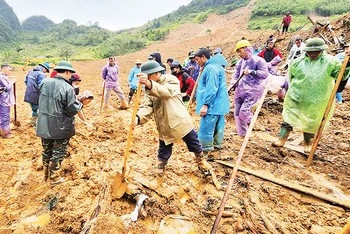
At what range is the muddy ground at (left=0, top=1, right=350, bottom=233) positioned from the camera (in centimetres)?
251

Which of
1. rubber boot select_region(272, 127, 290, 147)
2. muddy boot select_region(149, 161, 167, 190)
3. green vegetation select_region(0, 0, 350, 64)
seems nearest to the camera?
muddy boot select_region(149, 161, 167, 190)

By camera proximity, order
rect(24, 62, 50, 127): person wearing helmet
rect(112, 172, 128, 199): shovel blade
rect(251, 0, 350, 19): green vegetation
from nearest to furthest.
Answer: rect(112, 172, 128, 199): shovel blade → rect(24, 62, 50, 127): person wearing helmet → rect(251, 0, 350, 19): green vegetation

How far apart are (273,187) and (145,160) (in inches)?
79.1

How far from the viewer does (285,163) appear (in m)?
3.75

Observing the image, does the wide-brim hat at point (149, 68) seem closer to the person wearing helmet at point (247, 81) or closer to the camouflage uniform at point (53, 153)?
the camouflage uniform at point (53, 153)

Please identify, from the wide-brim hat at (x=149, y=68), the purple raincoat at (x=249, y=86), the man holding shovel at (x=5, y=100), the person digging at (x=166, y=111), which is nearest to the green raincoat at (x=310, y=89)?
the purple raincoat at (x=249, y=86)

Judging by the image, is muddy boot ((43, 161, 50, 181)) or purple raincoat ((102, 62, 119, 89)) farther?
purple raincoat ((102, 62, 119, 89))

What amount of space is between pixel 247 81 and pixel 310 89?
46.8 inches

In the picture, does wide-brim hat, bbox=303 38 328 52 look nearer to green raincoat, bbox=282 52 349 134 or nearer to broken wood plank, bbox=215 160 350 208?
green raincoat, bbox=282 52 349 134

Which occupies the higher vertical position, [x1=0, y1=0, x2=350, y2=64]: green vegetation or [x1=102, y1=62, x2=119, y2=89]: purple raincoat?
[x1=0, y1=0, x2=350, y2=64]: green vegetation

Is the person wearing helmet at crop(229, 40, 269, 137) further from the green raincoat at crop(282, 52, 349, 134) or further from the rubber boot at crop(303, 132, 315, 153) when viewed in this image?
the rubber boot at crop(303, 132, 315, 153)

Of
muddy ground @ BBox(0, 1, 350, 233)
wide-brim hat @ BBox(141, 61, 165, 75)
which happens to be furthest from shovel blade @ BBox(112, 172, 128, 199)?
wide-brim hat @ BBox(141, 61, 165, 75)

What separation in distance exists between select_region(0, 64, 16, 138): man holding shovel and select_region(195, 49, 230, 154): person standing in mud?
433 centimetres

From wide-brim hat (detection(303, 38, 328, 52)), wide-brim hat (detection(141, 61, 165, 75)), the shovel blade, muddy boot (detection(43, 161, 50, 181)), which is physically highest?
wide-brim hat (detection(303, 38, 328, 52))
